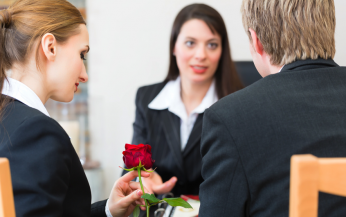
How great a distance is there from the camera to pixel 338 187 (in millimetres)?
441

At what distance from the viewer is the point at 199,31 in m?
1.77

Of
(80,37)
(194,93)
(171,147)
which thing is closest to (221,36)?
(194,93)

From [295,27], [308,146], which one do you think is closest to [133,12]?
[295,27]

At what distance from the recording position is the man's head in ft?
2.56

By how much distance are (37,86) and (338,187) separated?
0.78 metres

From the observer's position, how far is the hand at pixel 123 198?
95 centimetres

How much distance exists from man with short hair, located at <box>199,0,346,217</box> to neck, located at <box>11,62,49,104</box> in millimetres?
486

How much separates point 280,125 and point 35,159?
543mm

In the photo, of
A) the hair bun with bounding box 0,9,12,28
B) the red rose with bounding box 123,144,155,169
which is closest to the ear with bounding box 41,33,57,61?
the hair bun with bounding box 0,9,12,28

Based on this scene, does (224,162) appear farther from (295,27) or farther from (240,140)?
(295,27)

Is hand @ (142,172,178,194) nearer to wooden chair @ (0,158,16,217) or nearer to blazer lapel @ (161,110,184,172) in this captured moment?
blazer lapel @ (161,110,184,172)

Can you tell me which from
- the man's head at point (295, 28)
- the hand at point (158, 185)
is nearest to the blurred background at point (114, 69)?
the hand at point (158, 185)

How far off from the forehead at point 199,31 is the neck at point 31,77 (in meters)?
1.05

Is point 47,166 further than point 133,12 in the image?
No
